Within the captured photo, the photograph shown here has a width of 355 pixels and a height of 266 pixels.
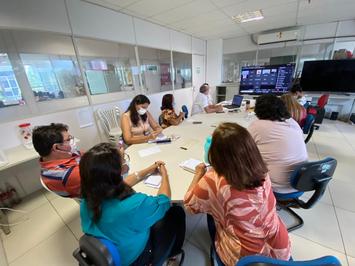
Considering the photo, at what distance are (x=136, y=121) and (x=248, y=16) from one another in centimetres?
360

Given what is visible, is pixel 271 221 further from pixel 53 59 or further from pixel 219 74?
pixel 219 74

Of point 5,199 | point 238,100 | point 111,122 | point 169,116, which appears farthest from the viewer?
point 238,100

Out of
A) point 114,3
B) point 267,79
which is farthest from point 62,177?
point 267,79

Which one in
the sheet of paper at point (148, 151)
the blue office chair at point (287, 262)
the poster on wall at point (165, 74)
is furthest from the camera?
the poster on wall at point (165, 74)

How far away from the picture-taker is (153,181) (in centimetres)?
124

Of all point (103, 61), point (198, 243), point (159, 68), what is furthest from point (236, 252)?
point (159, 68)

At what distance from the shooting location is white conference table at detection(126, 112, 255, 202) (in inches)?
46.4

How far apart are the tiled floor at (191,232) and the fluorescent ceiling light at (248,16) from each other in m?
3.43

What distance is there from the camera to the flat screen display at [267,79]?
4188 millimetres

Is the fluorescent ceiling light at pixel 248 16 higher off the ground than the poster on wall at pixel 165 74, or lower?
higher

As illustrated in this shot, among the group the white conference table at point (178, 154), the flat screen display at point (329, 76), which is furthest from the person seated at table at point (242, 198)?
the flat screen display at point (329, 76)

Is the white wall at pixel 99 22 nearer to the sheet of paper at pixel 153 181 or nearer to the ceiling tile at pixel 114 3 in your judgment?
the ceiling tile at pixel 114 3

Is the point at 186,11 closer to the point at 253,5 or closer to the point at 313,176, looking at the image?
the point at 253,5

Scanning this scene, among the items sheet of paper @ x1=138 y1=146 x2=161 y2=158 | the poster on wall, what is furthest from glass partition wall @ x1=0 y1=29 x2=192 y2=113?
sheet of paper @ x1=138 y1=146 x2=161 y2=158
